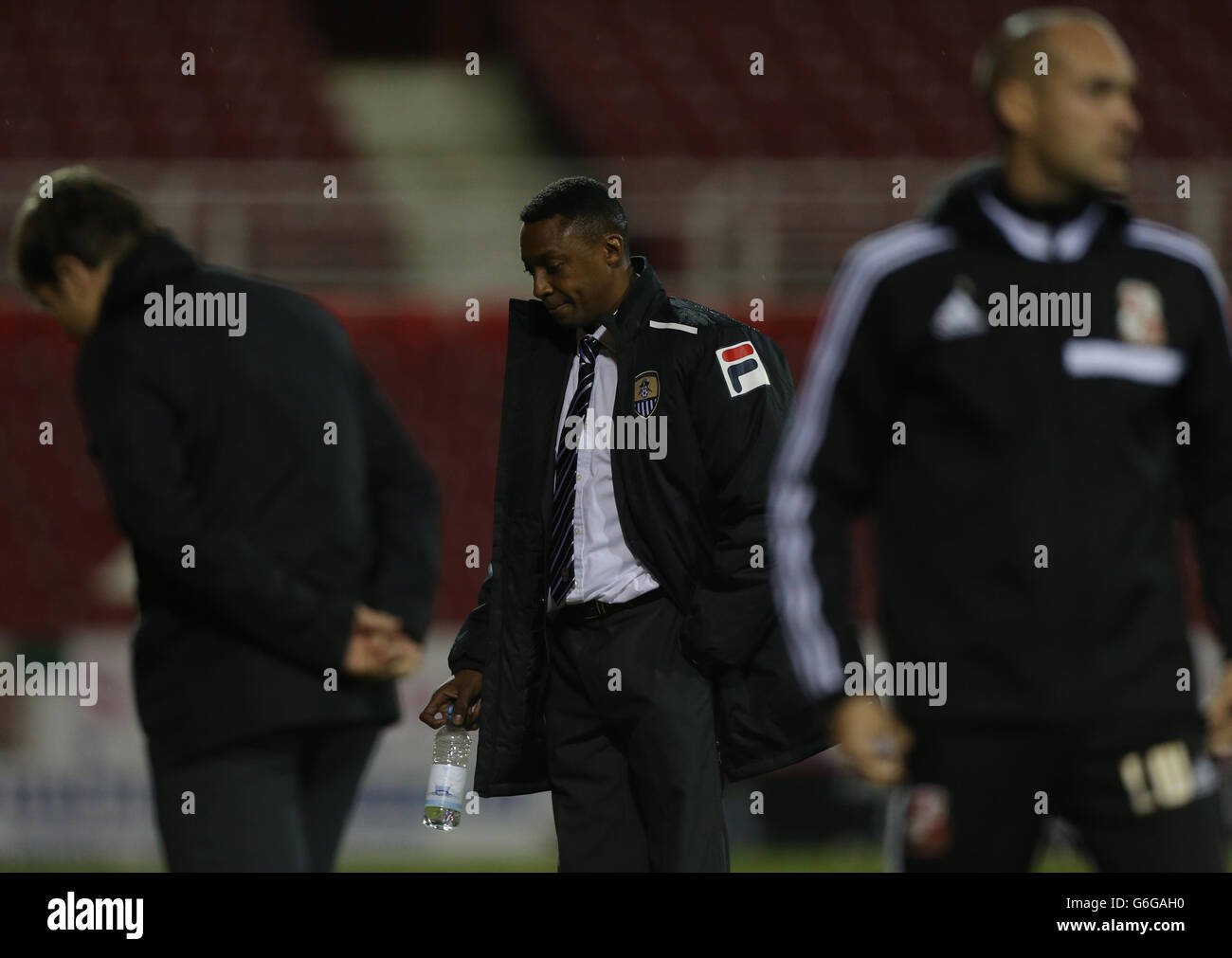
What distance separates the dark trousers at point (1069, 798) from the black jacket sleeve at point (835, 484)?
196 millimetres

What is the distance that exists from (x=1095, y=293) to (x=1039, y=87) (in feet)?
1.01

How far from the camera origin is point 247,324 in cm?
293

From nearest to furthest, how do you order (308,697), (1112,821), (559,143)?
1. (1112,821)
2. (308,697)
3. (559,143)

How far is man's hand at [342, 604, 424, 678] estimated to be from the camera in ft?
9.51

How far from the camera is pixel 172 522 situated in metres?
2.76

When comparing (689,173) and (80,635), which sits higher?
(689,173)

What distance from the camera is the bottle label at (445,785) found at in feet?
12.2

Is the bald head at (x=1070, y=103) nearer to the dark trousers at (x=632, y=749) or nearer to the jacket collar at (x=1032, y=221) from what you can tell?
the jacket collar at (x=1032, y=221)

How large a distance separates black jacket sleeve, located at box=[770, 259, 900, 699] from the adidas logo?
0.28 ft

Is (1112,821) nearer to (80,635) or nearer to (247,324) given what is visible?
(247,324)

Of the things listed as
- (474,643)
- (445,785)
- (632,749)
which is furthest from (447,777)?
(632,749)

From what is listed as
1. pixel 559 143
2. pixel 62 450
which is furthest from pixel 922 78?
pixel 62 450

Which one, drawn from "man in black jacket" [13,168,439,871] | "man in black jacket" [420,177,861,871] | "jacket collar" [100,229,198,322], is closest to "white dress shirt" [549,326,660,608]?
"man in black jacket" [420,177,861,871]
